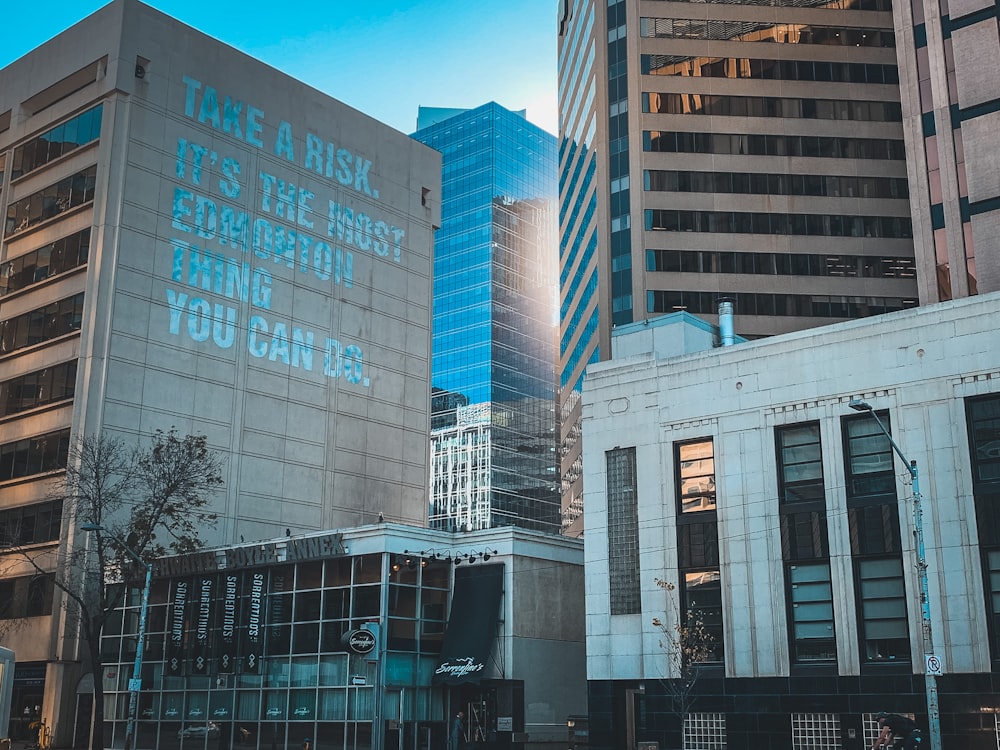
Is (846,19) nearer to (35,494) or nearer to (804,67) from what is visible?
(804,67)

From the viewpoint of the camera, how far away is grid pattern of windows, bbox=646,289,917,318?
86.2 meters

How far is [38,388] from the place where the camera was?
6756cm

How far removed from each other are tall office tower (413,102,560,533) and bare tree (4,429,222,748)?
10589 centimetres

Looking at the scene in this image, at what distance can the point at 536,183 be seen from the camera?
7372 inches

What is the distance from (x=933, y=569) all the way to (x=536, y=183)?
157575mm

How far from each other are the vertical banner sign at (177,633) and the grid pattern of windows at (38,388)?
688 inches

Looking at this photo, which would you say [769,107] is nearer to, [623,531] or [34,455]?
[623,531]

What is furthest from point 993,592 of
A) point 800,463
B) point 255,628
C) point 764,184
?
point 764,184

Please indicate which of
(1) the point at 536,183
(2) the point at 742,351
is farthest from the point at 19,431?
(1) the point at 536,183

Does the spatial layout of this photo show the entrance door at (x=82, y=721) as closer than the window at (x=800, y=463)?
No

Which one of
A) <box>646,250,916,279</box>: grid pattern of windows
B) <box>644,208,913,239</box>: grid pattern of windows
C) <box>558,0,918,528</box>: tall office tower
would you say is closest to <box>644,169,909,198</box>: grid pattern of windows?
<box>558,0,918,528</box>: tall office tower

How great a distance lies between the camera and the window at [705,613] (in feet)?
127

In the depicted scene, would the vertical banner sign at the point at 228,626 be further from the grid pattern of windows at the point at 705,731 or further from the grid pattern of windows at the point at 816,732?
the grid pattern of windows at the point at 816,732

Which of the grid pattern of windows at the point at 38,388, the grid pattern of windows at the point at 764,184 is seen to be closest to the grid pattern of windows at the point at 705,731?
the grid pattern of windows at the point at 38,388
